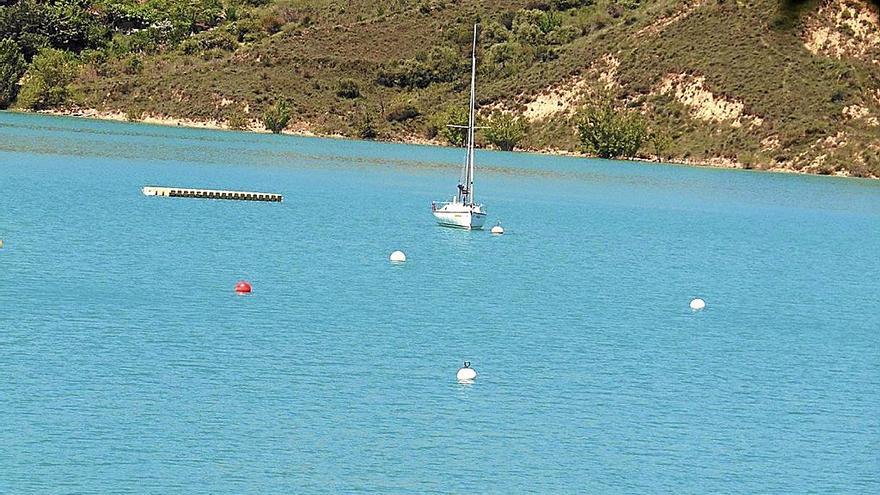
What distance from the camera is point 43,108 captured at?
16675 cm

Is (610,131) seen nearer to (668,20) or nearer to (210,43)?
(668,20)

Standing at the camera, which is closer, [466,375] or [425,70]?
[466,375]

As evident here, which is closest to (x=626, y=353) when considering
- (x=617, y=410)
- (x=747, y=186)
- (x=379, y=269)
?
(x=617, y=410)

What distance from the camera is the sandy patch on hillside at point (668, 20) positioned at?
6235 inches

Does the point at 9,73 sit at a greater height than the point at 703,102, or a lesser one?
lesser

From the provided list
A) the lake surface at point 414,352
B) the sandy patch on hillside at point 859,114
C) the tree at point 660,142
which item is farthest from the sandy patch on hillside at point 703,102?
the lake surface at point 414,352

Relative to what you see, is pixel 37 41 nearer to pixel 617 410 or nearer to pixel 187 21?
pixel 187 21

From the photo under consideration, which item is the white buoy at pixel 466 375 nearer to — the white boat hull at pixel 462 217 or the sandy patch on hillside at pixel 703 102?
the white boat hull at pixel 462 217

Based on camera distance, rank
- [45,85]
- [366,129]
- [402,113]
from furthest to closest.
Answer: [45,85] → [402,113] → [366,129]

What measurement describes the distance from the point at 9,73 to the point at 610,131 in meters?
65.6

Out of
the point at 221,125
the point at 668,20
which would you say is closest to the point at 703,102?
the point at 668,20

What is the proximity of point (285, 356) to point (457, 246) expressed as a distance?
27614 mm

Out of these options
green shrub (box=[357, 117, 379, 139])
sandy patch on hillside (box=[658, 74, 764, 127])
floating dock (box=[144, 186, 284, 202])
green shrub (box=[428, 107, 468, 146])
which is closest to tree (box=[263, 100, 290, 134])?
green shrub (box=[357, 117, 379, 139])

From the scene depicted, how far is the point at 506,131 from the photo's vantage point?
150 meters
